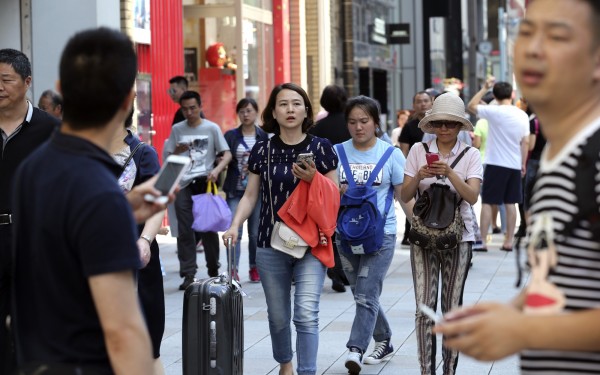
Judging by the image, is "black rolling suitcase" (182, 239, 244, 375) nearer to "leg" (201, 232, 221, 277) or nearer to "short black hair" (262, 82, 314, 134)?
"short black hair" (262, 82, 314, 134)

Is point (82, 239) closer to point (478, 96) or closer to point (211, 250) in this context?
point (211, 250)

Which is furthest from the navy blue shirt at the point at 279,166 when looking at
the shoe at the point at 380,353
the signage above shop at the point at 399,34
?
the signage above shop at the point at 399,34

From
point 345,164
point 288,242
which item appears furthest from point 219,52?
point 288,242

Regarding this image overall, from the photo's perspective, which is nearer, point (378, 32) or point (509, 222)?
point (509, 222)

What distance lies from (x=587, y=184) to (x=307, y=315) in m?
4.51

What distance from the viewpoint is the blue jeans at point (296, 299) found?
7.17m

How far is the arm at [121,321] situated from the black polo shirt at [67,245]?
0.03 m

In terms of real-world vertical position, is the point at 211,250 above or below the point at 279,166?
below

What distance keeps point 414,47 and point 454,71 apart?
405 centimetres

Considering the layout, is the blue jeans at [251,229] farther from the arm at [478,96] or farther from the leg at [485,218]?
the leg at [485,218]

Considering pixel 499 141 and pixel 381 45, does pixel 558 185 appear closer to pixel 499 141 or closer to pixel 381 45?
pixel 499 141

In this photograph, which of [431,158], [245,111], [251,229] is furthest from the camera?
[245,111]

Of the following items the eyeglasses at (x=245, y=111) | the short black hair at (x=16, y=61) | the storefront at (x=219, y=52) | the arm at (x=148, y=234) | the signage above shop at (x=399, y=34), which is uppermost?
the signage above shop at (x=399, y=34)

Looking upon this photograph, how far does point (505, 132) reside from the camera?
14656 mm
